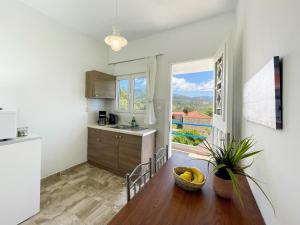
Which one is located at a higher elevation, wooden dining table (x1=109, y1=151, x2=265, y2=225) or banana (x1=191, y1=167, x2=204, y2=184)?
banana (x1=191, y1=167, x2=204, y2=184)

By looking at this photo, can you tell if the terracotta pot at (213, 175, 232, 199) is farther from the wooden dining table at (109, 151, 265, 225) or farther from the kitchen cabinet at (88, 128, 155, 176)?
the kitchen cabinet at (88, 128, 155, 176)

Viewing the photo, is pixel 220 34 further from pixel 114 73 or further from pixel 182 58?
pixel 114 73

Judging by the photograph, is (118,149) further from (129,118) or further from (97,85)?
(97,85)

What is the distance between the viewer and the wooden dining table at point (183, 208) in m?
0.73

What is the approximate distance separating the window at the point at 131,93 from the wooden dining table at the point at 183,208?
2.32 metres

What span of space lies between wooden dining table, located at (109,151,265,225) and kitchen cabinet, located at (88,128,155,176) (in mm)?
1449

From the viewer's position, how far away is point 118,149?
2701mm

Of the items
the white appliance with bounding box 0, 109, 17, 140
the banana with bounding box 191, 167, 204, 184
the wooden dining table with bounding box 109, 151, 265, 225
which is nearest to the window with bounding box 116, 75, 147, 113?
the white appliance with bounding box 0, 109, 17, 140

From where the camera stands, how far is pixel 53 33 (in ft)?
8.29

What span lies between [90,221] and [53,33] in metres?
3.02

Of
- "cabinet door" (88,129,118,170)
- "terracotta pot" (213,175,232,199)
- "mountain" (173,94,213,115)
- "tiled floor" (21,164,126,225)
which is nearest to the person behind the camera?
"terracotta pot" (213,175,232,199)

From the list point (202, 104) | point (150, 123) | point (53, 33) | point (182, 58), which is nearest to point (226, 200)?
point (150, 123)

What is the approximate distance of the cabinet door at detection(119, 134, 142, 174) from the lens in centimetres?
247

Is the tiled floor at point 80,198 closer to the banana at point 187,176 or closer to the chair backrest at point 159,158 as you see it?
the chair backrest at point 159,158
